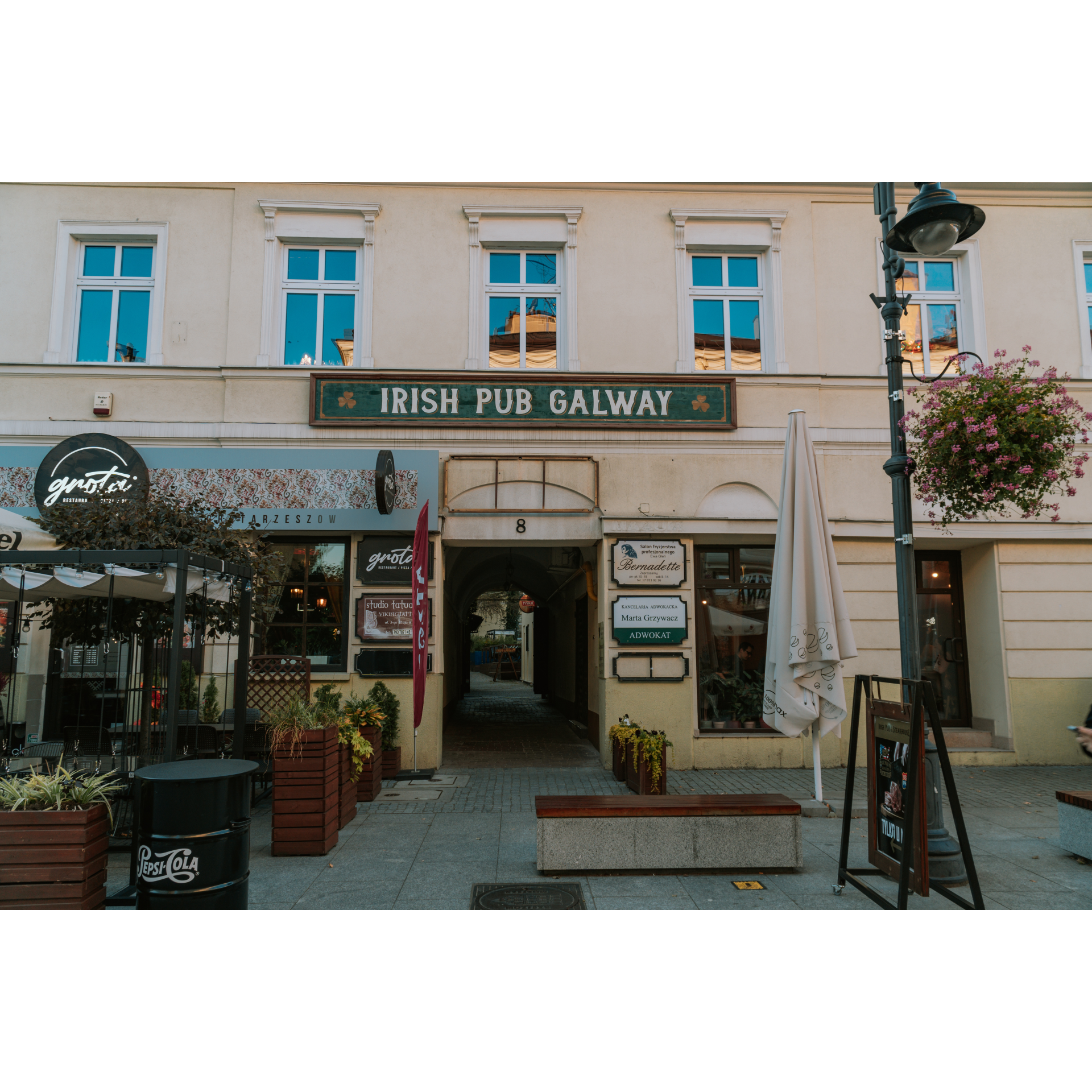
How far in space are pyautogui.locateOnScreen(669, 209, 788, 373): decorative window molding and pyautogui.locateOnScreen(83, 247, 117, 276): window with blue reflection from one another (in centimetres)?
798

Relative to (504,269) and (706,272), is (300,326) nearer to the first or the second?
(504,269)

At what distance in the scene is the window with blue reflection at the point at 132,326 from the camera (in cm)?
1083

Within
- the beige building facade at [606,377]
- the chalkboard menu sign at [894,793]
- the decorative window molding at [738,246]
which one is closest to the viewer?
the chalkboard menu sign at [894,793]

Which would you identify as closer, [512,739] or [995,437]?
[995,437]

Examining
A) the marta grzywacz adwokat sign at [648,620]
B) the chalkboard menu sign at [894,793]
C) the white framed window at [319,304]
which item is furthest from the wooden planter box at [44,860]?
the white framed window at [319,304]

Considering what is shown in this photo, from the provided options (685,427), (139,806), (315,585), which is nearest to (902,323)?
(685,427)

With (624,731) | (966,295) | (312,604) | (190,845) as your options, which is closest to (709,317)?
(966,295)

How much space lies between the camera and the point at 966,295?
11234mm

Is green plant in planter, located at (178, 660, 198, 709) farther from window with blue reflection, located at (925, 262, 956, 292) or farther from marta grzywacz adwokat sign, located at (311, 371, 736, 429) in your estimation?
window with blue reflection, located at (925, 262, 956, 292)

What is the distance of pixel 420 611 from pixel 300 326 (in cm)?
464

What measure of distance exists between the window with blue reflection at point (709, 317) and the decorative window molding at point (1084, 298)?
16.7 ft

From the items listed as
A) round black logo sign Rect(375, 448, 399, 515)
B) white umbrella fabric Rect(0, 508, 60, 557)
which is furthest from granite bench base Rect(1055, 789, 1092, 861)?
white umbrella fabric Rect(0, 508, 60, 557)

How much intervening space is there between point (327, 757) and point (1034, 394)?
6391 millimetres

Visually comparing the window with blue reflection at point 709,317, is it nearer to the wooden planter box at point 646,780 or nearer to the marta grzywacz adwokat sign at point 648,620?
the marta grzywacz adwokat sign at point 648,620
